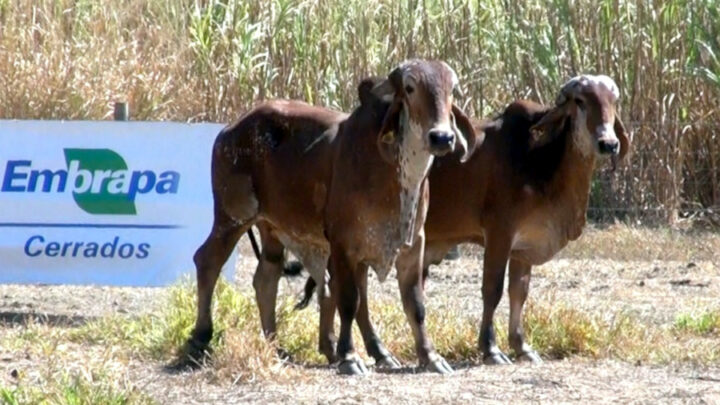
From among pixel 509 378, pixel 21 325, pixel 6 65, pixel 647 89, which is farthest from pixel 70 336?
pixel 647 89

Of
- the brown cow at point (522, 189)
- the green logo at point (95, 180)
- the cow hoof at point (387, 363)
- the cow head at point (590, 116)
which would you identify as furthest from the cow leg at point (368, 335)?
the green logo at point (95, 180)

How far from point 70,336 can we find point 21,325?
0.95 metres

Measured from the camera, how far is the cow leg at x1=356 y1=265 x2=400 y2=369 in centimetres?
→ 923

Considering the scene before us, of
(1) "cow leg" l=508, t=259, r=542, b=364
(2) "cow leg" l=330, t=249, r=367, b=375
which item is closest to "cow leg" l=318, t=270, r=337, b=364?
(2) "cow leg" l=330, t=249, r=367, b=375

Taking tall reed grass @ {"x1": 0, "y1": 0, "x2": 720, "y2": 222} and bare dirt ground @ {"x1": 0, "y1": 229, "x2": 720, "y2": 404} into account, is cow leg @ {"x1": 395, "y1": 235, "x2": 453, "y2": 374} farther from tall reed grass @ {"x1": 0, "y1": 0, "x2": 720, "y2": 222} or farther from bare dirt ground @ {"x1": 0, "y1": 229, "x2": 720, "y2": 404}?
tall reed grass @ {"x1": 0, "y1": 0, "x2": 720, "y2": 222}

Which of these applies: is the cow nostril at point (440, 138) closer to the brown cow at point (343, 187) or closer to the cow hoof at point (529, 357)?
the brown cow at point (343, 187)

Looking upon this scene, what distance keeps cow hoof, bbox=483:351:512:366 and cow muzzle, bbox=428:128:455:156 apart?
1.57m

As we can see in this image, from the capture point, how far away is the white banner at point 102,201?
12.2 metres

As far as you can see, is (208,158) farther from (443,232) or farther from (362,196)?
(362,196)

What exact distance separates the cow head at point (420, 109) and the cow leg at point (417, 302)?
24.1 inches

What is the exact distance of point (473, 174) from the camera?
33.1 feet

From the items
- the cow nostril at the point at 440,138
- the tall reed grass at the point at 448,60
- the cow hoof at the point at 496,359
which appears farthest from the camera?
the tall reed grass at the point at 448,60

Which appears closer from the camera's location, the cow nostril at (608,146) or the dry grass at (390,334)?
the cow nostril at (608,146)

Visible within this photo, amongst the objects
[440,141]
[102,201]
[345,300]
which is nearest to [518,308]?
[345,300]
